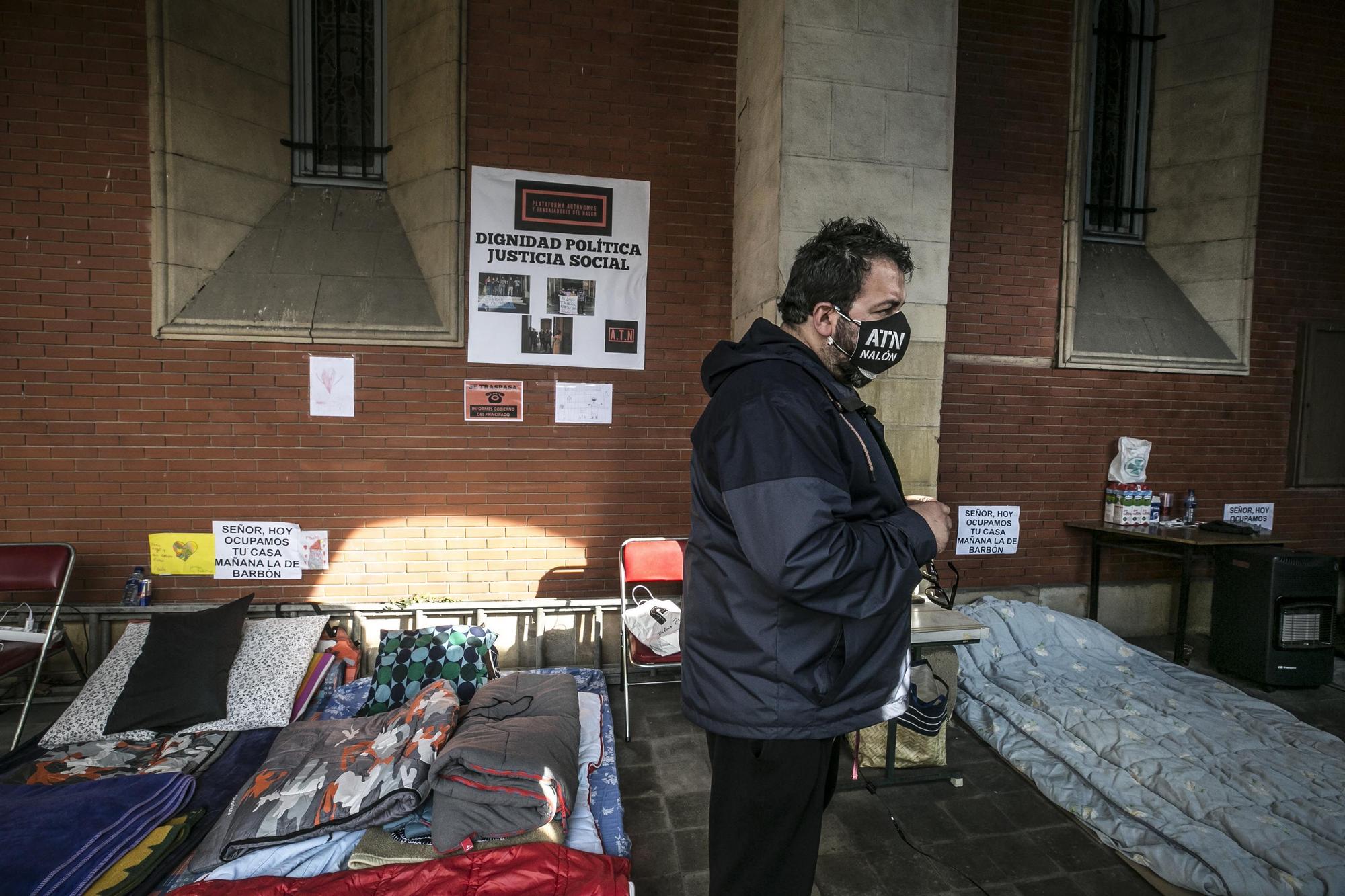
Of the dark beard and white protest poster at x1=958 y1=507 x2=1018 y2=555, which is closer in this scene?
the dark beard

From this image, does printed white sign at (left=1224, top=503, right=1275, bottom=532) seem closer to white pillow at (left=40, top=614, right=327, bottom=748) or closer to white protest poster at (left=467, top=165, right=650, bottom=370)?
white protest poster at (left=467, top=165, right=650, bottom=370)

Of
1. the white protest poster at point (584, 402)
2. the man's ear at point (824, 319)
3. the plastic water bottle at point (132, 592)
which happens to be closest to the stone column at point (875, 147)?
the white protest poster at point (584, 402)

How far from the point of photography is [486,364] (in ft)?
14.0

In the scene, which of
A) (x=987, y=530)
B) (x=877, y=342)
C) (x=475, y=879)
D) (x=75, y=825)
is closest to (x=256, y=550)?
(x=75, y=825)

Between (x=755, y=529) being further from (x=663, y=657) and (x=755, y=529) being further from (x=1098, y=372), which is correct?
(x=1098, y=372)

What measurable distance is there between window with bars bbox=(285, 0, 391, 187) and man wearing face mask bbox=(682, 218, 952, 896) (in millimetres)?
4015

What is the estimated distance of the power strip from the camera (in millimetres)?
3277

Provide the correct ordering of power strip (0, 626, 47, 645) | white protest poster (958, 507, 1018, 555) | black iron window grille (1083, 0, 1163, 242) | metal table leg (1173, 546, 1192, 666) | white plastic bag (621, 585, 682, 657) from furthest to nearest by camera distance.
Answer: black iron window grille (1083, 0, 1163, 242) < white protest poster (958, 507, 1018, 555) < metal table leg (1173, 546, 1192, 666) < white plastic bag (621, 585, 682, 657) < power strip (0, 626, 47, 645)

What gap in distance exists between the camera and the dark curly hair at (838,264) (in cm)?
165

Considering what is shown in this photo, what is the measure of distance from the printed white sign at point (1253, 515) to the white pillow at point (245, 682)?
7080mm

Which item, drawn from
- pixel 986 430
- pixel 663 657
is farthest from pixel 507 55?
pixel 986 430

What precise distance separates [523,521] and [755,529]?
325 cm

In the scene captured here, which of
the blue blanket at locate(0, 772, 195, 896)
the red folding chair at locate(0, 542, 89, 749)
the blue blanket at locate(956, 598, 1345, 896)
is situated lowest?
the blue blanket at locate(956, 598, 1345, 896)

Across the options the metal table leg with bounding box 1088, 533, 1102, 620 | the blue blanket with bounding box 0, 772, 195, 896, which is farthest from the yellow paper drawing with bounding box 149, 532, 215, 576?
the metal table leg with bounding box 1088, 533, 1102, 620
